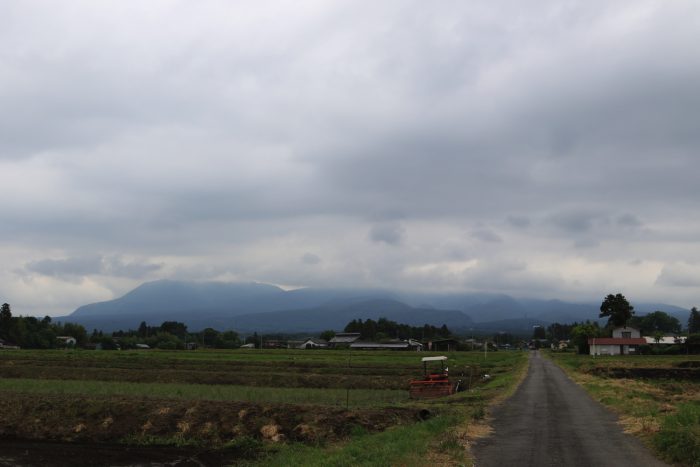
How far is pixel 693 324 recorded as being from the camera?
645 ft

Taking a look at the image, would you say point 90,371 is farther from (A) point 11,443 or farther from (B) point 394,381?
(A) point 11,443

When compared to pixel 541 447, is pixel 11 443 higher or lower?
lower

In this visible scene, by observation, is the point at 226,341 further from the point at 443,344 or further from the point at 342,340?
the point at 443,344

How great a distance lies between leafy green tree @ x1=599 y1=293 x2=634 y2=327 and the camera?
11931 centimetres

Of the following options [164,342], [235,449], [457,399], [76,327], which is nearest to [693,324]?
[164,342]

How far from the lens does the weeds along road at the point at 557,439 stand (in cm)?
1351

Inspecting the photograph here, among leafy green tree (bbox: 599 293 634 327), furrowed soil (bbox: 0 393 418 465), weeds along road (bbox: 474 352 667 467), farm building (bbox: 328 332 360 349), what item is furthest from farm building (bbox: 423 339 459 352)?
furrowed soil (bbox: 0 393 418 465)

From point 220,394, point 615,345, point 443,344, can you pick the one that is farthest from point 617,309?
point 220,394

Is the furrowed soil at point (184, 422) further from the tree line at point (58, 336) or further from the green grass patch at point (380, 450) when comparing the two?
the tree line at point (58, 336)

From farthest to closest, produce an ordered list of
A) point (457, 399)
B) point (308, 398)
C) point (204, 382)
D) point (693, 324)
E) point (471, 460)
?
point (693, 324)
point (204, 382)
point (308, 398)
point (457, 399)
point (471, 460)

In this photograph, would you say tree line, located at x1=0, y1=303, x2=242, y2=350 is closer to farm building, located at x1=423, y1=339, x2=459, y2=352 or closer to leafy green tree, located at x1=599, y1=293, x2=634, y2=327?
farm building, located at x1=423, y1=339, x2=459, y2=352

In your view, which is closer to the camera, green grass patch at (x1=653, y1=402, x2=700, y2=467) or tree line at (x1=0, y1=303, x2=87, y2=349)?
green grass patch at (x1=653, y1=402, x2=700, y2=467)

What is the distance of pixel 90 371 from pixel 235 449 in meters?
35.4

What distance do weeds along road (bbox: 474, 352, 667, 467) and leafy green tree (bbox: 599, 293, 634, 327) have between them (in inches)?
4082
